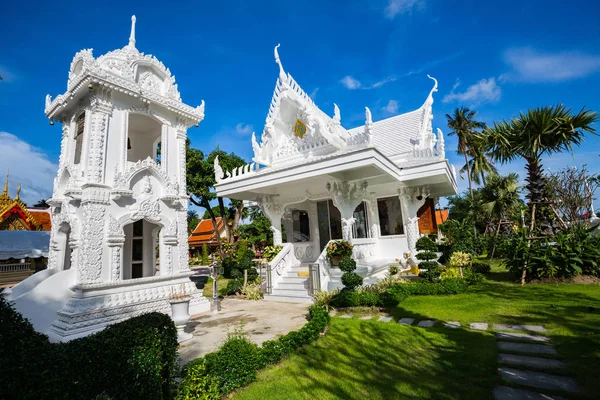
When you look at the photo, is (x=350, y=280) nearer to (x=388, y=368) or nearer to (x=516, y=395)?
(x=388, y=368)

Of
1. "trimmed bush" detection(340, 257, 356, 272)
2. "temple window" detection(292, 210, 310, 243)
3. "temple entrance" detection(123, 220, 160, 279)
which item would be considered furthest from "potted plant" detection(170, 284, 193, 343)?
"temple window" detection(292, 210, 310, 243)

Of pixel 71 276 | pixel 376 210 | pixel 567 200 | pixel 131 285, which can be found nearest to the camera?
pixel 71 276

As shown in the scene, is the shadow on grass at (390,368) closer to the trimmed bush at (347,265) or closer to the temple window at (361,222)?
the trimmed bush at (347,265)

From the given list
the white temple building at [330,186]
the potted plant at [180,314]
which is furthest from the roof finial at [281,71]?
the potted plant at [180,314]

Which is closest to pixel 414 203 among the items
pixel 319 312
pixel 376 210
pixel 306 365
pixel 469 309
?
pixel 376 210

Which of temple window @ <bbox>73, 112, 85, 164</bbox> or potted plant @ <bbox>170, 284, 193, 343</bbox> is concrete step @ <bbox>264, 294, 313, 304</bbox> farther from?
temple window @ <bbox>73, 112, 85, 164</bbox>

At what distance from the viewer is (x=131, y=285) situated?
22.0ft

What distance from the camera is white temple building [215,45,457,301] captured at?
30.0 feet

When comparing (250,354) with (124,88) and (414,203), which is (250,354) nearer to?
(124,88)

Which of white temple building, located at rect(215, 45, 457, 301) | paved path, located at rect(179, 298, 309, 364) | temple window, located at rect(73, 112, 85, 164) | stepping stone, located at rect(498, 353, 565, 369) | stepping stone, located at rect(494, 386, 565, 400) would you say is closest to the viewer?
stepping stone, located at rect(494, 386, 565, 400)

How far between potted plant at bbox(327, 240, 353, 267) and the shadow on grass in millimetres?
3415

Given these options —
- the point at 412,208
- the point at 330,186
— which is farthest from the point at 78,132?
the point at 412,208

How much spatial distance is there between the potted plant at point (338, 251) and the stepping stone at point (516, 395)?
18.1 feet

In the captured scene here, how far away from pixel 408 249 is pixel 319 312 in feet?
18.5
